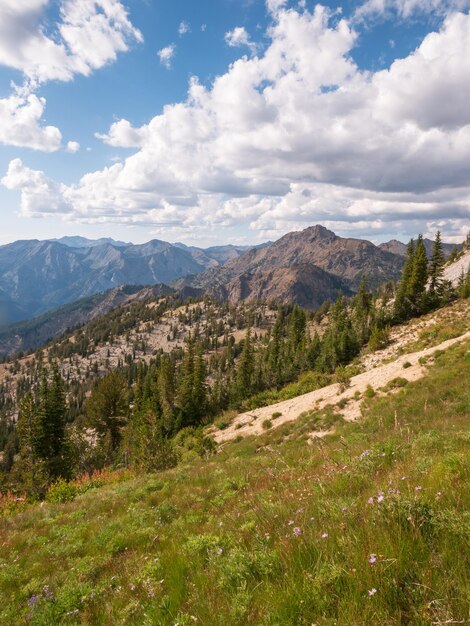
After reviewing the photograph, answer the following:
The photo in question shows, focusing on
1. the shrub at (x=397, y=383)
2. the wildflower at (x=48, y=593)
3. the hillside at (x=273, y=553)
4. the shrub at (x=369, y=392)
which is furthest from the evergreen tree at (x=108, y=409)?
the wildflower at (x=48, y=593)

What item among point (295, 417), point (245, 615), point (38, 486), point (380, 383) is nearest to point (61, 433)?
point (38, 486)

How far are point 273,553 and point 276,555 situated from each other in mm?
48

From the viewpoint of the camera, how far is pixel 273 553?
3.81 metres

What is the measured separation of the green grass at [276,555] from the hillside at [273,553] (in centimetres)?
2

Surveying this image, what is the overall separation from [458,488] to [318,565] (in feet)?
7.74

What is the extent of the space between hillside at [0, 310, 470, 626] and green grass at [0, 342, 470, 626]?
0.02 m

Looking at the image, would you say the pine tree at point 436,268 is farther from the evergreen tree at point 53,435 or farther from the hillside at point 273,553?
the evergreen tree at point 53,435

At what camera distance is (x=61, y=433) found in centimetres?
4962

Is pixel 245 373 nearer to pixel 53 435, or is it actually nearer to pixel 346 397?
pixel 53 435

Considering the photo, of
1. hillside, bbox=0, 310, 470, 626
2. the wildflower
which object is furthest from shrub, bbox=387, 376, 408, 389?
the wildflower

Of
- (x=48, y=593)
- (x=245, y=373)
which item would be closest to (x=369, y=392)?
(x=48, y=593)

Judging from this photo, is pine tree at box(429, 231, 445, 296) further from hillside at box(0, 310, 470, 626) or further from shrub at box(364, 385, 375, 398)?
hillside at box(0, 310, 470, 626)

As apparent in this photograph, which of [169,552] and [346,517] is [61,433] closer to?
[169,552]

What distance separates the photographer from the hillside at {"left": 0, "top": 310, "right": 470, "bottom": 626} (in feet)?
9.36
